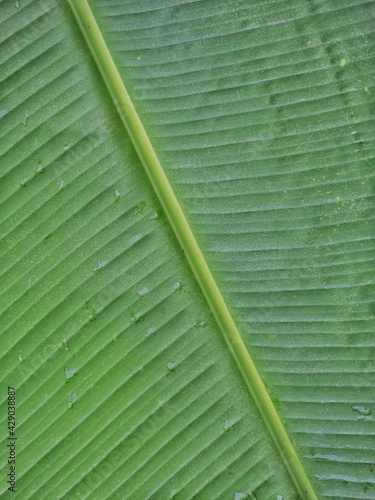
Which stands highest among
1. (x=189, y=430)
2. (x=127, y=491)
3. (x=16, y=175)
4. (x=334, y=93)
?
(x=334, y=93)

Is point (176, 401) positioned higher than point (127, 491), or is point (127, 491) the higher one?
point (176, 401)

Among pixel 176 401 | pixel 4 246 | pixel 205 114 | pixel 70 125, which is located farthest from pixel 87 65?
pixel 176 401

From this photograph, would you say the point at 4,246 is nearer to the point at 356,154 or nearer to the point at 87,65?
the point at 87,65
